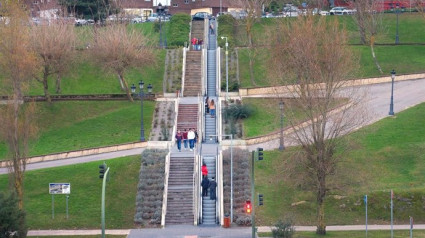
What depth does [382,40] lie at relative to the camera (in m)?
92.8

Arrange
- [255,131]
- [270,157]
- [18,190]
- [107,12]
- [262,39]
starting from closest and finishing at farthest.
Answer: [18,190] < [270,157] < [255,131] < [262,39] < [107,12]

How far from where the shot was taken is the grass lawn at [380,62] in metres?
82.6

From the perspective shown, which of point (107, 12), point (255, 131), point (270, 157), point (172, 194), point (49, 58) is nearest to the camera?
point (172, 194)

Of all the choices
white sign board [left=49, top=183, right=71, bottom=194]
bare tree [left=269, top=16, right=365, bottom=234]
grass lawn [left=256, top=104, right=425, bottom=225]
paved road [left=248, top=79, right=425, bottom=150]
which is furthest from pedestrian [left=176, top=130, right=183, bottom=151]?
paved road [left=248, top=79, right=425, bottom=150]

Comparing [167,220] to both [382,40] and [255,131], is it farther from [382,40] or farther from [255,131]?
[382,40]

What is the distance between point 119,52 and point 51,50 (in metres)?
4.80

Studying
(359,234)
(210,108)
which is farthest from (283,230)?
(210,108)

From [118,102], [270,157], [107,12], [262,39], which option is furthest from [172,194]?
[107,12]

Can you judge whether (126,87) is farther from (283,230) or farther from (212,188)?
(283,230)

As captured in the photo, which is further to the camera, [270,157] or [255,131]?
[255,131]

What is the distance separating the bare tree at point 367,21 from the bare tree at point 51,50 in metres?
25.4

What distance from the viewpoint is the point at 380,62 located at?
86.6m

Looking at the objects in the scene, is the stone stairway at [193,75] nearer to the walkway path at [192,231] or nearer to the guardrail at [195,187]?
the guardrail at [195,187]

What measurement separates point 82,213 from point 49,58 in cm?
2036
